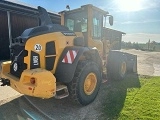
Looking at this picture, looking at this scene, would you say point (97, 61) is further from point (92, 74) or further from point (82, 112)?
point (82, 112)

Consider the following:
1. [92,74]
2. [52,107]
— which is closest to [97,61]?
[92,74]

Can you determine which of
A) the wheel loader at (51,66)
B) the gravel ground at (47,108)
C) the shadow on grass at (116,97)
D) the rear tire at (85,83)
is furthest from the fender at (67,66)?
the shadow on grass at (116,97)

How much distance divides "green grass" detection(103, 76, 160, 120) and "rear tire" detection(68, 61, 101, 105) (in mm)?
459

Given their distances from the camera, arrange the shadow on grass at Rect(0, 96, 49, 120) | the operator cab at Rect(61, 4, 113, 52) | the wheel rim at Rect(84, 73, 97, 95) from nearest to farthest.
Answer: the shadow on grass at Rect(0, 96, 49, 120) → the wheel rim at Rect(84, 73, 97, 95) → the operator cab at Rect(61, 4, 113, 52)

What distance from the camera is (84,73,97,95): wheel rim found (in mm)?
4350

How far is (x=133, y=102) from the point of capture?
A: 4.34m

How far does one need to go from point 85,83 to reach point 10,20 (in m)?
9.49

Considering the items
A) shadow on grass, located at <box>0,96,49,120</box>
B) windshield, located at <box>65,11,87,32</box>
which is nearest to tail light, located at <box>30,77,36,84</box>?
shadow on grass, located at <box>0,96,49,120</box>

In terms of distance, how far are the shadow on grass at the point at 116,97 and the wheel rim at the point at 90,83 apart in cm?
47

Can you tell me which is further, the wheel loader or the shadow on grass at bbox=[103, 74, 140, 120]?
the shadow on grass at bbox=[103, 74, 140, 120]

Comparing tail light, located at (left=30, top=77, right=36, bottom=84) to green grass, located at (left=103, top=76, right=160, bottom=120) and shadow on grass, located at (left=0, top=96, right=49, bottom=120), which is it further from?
green grass, located at (left=103, top=76, right=160, bottom=120)

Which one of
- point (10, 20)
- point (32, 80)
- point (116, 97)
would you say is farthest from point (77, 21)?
point (10, 20)

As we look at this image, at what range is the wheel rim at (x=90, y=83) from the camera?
171 inches

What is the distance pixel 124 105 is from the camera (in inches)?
164
